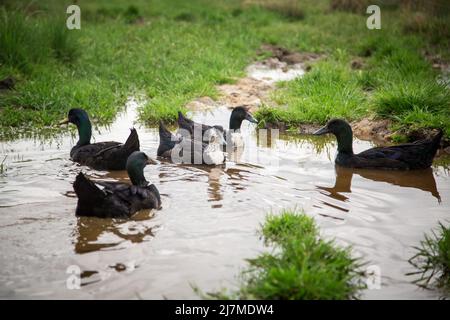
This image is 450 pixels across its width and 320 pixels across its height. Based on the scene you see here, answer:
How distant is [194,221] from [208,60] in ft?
28.0

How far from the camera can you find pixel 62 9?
16.4 metres

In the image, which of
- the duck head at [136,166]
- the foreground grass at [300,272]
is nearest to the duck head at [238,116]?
the duck head at [136,166]

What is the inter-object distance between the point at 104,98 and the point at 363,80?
5277mm

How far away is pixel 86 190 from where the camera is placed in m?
5.79

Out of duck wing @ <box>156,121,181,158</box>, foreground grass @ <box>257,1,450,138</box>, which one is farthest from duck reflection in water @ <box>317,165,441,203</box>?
duck wing @ <box>156,121,181,158</box>

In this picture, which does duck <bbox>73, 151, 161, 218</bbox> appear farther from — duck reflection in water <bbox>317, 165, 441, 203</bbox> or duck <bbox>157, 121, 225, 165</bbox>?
duck reflection in water <bbox>317, 165, 441, 203</bbox>

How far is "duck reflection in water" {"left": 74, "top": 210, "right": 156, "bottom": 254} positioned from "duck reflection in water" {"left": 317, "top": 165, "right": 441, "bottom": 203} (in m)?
2.40

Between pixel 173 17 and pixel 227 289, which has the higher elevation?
pixel 173 17

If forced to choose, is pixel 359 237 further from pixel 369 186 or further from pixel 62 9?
pixel 62 9

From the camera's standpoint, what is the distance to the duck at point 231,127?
30.1 ft

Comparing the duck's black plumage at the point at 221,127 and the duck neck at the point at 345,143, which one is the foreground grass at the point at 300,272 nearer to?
the duck neck at the point at 345,143

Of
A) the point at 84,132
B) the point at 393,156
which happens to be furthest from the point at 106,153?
the point at 393,156

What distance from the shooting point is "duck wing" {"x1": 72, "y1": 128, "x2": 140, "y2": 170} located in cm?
777
